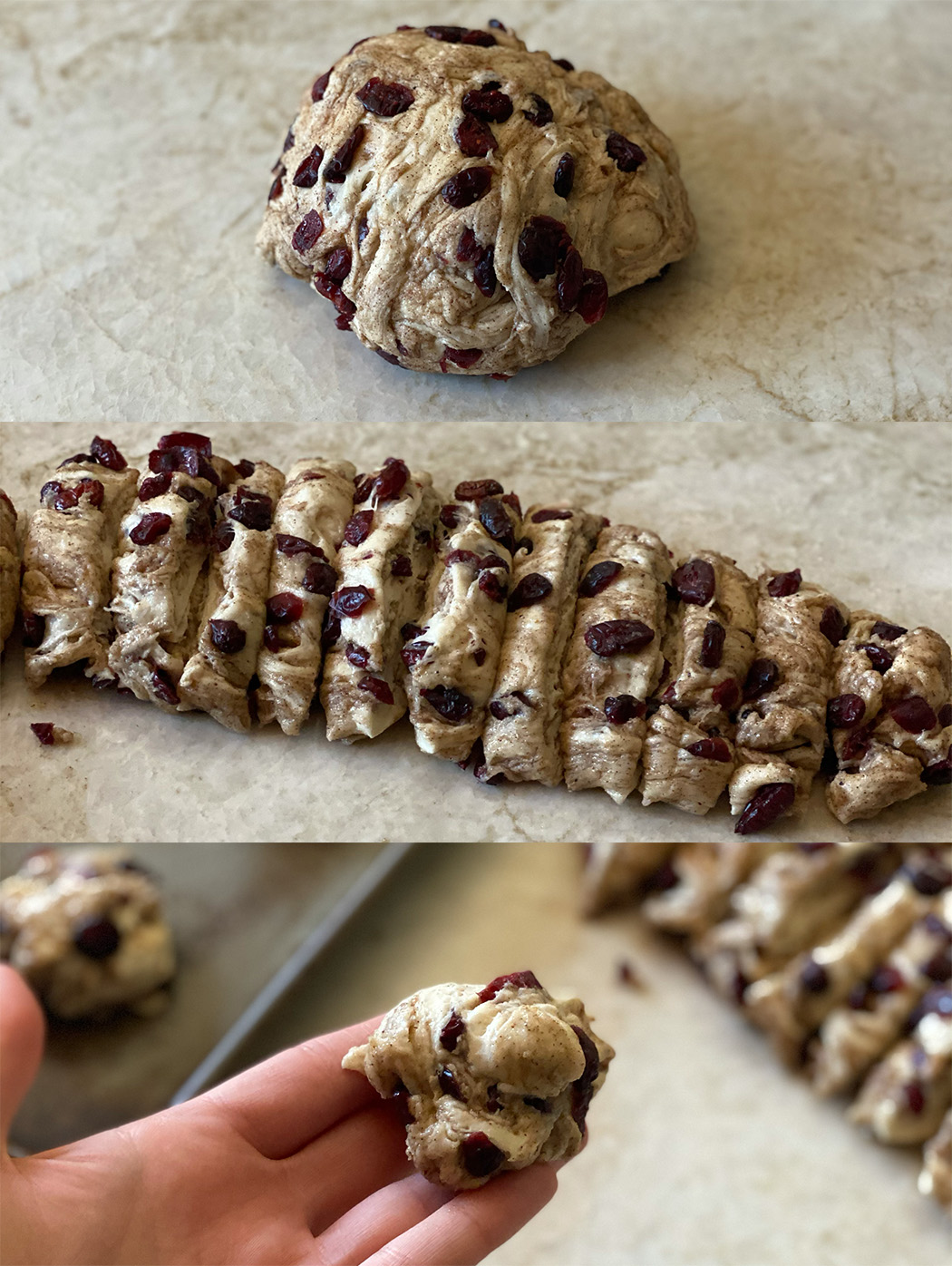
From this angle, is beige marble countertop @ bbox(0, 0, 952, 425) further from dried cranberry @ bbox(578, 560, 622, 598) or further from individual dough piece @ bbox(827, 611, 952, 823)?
individual dough piece @ bbox(827, 611, 952, 823)

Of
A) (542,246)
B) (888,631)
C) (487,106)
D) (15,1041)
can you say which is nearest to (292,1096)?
(15,1041)

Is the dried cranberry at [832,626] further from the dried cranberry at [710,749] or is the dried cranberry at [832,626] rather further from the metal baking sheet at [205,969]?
the metal baking sheet at [205,969]

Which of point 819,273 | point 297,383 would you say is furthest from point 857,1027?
point 297,383

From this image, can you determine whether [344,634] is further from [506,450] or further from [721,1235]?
[721,1235]

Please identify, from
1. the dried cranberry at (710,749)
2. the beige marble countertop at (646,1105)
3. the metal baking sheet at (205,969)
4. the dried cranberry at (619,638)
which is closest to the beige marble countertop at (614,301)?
the dried cranberry at (619,638)

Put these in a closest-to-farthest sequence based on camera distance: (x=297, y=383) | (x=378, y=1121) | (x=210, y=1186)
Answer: (x=210, y=1186), (x=378, y=1121), (x=297, y=383)
